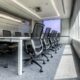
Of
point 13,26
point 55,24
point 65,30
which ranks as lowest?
point 65,30

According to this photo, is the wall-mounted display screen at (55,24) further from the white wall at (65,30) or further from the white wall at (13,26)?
the white wall at (13,26)

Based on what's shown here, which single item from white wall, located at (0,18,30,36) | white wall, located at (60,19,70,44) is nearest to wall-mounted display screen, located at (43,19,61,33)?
white wall, located at (60,19,70,44)

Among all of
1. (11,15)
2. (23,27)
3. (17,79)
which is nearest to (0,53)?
(17,79)

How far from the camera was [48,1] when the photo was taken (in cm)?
698

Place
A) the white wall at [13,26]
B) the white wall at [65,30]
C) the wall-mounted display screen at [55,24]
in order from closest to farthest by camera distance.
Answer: the white wall at [13,26] < the white wall at [65,30] < the wall-mounted display screen at [55,24]

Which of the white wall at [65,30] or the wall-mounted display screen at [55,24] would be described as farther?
the wall-mounted display screen at [55,24]

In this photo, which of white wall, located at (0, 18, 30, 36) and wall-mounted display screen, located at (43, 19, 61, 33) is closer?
white wall, located at (0, 18, 30, 36)

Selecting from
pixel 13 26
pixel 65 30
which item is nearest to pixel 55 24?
pixel 65 30

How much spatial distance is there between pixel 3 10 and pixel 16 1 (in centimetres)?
201

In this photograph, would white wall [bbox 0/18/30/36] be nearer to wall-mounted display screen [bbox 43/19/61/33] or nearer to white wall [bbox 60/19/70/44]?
wall-mounted display screen [bbox 43/19/61/33]

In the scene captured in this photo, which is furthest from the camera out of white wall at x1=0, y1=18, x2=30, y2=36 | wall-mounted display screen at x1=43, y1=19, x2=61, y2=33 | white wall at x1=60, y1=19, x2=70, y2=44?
wall-mounted display screen at x1=43, y1=19, x2=61, y2=33

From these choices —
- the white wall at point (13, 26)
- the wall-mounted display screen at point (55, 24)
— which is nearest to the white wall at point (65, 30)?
the wall-mounted display screen at point (55, 24)

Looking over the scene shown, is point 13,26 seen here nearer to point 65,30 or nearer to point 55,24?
point 55,24

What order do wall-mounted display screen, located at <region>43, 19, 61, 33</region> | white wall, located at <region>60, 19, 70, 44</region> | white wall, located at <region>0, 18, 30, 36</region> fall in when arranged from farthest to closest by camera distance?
wall-mounted display screen, located at <region>43, 19, 61, 33</region> < white wall, located at <region>60, 19, 70, 44</region> < white wall, located at <region>0, 18, 30, 36</region>
